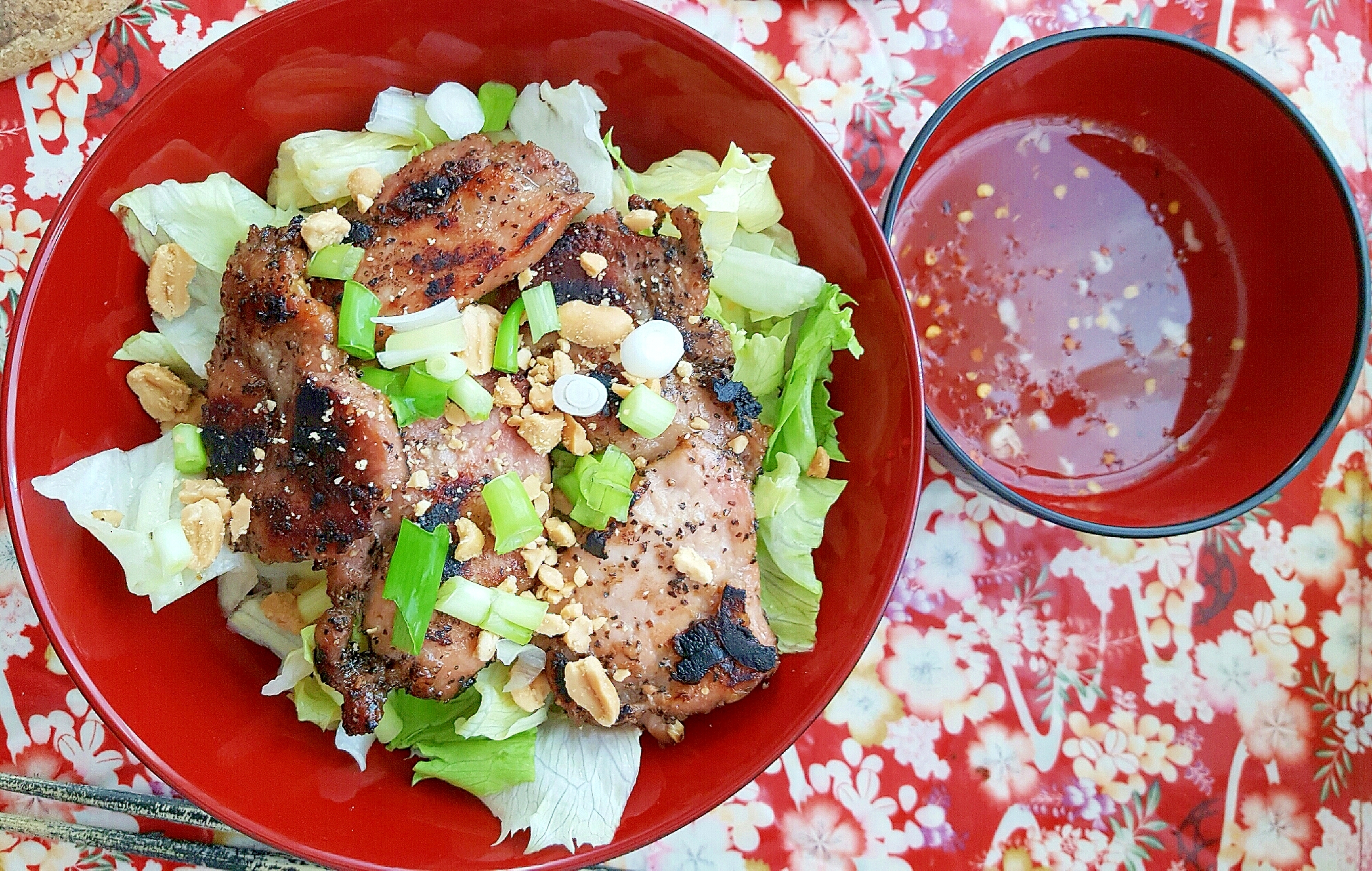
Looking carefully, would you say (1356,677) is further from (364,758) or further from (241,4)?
(241,4)

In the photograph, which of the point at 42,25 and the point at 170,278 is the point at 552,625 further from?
the point at 42,25

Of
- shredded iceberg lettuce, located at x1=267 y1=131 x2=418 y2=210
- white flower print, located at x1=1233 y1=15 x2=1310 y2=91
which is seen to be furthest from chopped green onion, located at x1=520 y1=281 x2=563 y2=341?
white flower print, located at x1=1233 y1=15 x2=1310 y2=91

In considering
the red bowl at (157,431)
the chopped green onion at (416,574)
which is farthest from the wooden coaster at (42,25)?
the chopped green onion at (416,574)

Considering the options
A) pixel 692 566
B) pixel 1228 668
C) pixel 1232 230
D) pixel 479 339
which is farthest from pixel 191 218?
pixel 1228 668

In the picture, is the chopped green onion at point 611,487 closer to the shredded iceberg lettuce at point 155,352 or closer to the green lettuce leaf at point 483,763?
the green lettuce leaf at point 483,763

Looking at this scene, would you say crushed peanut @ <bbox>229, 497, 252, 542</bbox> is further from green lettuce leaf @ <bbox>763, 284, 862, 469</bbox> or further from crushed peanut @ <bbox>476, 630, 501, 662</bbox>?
green lettuce leaf @ <bbox>763, 284, 862, 469</bbox>
